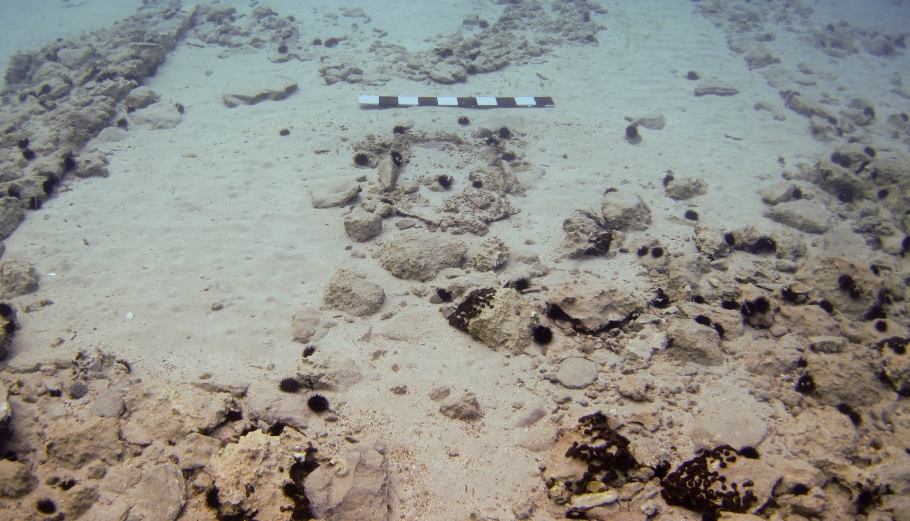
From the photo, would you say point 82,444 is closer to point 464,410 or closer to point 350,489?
point 350,489

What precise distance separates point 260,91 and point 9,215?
6.27 metres

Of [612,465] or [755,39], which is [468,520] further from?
[755,39]

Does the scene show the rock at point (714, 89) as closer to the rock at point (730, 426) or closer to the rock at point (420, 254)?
the rock at point (420, 254)

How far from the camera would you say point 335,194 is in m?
8.33

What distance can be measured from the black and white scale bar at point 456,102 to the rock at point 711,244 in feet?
20.3

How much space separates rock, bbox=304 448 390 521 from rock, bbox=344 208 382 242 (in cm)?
391

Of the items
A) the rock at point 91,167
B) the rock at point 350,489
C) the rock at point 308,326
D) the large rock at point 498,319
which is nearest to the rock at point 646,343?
the large rock at point 498,319

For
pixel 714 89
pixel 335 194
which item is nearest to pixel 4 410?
pixel 335 194

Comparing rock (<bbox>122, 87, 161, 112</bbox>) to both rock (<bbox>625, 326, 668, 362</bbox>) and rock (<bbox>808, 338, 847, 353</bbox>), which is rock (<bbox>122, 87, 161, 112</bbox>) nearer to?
rock (<bbox>625, 326, 668, 362</bbox>)

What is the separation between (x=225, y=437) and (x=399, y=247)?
3.27 meters

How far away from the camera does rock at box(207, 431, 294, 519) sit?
3699mm

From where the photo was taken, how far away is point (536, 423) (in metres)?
4.75

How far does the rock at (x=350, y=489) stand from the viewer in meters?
3.74

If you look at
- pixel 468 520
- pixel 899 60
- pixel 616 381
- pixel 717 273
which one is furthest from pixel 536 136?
pixel 899 60
